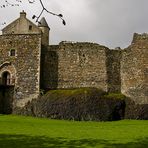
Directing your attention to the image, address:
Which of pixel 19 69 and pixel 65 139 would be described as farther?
pixel 19 69

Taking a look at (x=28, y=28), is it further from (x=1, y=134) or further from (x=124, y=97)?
(x=1, y=134)

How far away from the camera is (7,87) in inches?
1842

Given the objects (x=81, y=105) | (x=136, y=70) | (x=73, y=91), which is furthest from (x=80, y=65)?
(x=81, y=105)

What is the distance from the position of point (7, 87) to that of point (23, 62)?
2.90 meters

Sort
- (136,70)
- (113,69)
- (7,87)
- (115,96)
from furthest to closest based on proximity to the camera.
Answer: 1. (113,69)
2. (7,87)
3. (136,70)
4. (115,96)

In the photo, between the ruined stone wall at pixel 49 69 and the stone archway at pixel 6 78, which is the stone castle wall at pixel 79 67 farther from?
the stone archway at pixel 6 78

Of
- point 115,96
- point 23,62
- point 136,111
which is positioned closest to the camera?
point 136,111

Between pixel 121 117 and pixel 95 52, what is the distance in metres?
7.53

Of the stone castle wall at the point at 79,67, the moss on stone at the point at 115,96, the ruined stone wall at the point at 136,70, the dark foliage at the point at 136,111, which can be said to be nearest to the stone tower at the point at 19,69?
the stone castle wall at the point at 79,67

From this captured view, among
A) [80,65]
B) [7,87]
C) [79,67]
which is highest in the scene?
[80,65]

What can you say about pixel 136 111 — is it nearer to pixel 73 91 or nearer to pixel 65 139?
pixel 73 91

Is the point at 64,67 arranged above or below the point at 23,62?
below

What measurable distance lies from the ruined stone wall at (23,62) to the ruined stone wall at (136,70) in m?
8.50

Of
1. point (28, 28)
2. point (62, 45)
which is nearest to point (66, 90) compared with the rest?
point (62, 45)
